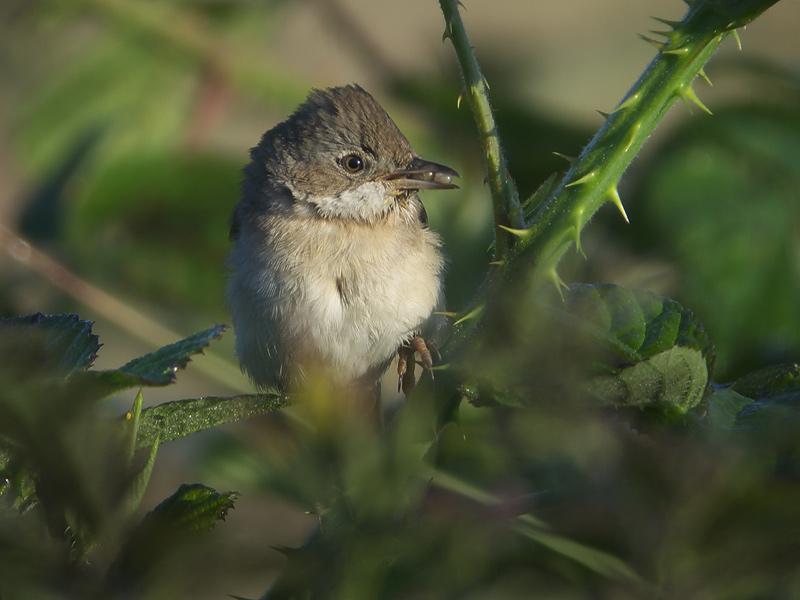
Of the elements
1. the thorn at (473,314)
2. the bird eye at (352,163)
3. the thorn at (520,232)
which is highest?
the thorn at (520,232)

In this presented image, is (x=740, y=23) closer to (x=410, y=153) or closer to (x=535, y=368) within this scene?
(x=535, y=368)

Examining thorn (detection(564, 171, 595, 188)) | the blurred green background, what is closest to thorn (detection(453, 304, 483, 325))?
thorn (detection(564, 171, 595, 188))

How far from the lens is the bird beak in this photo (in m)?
3.83

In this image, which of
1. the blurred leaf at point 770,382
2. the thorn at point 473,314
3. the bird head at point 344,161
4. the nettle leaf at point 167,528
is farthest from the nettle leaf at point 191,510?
the bird head at point 344,161

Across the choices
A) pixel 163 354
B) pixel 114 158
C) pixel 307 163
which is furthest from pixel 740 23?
pixel 307 163

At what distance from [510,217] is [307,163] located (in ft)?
9.97

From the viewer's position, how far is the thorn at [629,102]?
1410 mm

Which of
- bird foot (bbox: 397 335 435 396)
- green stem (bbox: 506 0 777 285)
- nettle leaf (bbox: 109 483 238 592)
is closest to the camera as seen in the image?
nettle leaf (bbox: 109 483 238 592)

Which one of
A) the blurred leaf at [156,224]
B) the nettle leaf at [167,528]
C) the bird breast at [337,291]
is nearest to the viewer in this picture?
the nettle leaf at [167,528]

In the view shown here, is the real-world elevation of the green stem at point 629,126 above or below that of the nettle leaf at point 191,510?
above

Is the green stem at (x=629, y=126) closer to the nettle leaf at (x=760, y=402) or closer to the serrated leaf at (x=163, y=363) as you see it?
the nettle leaf at (x=760, y=402)

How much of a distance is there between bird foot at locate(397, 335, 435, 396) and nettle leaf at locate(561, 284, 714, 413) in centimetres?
174

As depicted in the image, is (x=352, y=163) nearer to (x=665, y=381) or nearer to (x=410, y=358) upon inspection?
(x=410, y=358)

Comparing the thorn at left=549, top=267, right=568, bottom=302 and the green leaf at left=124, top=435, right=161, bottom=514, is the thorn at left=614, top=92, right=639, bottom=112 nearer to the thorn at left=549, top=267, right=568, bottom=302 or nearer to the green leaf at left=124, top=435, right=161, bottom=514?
the thorn at left=549, top=267, right=568, bottom=302
